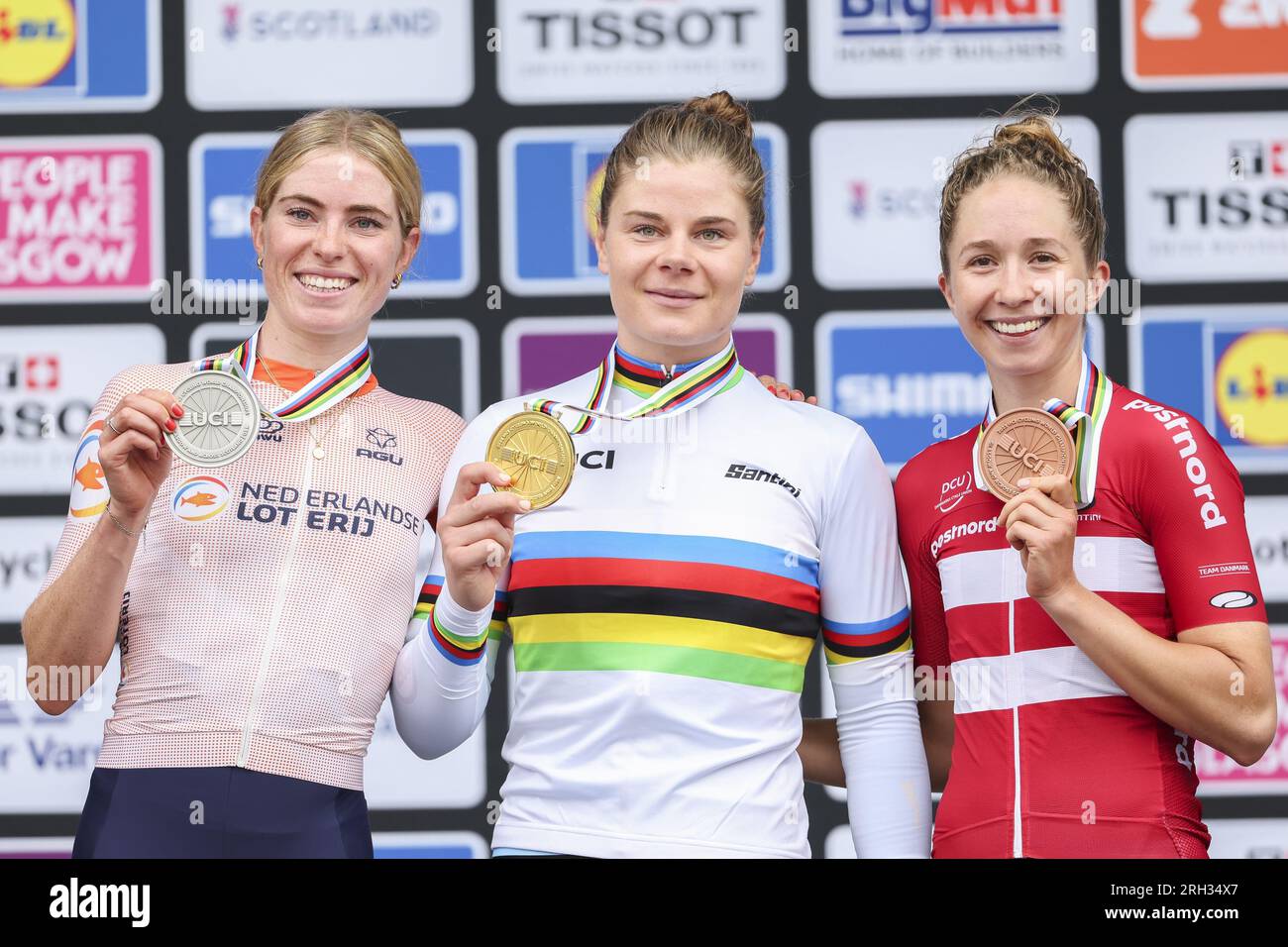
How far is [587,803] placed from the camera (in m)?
1.89

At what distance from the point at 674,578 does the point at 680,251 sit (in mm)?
482

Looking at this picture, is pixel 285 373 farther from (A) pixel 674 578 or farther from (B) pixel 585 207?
(B) pixel 585 207

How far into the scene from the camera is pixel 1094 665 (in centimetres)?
200

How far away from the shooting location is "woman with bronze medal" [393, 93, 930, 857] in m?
1.91

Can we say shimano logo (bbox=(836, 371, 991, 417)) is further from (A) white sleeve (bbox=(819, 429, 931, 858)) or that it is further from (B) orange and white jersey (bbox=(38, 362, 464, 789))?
(B) orange and white jersey (bbox=(38, 362, 464, 789))

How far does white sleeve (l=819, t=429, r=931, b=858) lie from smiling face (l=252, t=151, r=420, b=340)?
0.83 m

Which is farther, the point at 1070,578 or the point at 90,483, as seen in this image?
the point at 90,483

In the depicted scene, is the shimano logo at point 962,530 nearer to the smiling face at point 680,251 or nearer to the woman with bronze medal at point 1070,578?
the woman with bronze medal at point 1070,578

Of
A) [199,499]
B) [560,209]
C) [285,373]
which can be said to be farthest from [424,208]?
[199,499]
